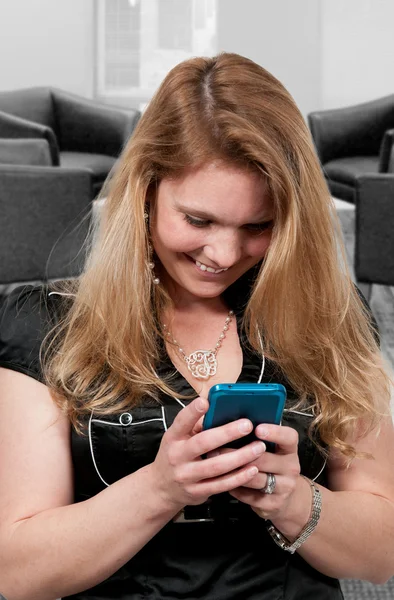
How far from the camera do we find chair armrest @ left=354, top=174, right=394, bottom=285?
3523 millimetres

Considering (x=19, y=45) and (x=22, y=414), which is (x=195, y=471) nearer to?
(x=22, y=414)

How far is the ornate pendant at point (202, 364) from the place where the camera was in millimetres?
1234

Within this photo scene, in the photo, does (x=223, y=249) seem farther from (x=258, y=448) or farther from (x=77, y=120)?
(x=77, y=120)

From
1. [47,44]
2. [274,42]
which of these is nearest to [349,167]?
[274,42]

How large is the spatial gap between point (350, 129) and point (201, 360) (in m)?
4.64

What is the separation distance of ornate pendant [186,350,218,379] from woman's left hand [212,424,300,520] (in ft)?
0.72

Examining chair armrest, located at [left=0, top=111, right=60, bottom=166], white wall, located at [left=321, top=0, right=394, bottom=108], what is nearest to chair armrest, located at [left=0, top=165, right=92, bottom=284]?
chair armrest, located at [left=0, top=111, right=60, bottom=166]

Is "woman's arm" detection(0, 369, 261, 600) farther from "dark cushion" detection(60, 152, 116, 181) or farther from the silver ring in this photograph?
"dark cushion" detection(60, 152, 116, 181)

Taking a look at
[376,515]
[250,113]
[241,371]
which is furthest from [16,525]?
[250,113]

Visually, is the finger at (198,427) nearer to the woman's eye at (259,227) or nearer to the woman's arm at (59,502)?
the woman's arm at (59,502)

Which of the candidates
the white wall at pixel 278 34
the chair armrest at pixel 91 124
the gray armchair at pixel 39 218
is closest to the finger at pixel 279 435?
the gray armchair at pixel 39 218

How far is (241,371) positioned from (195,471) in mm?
290

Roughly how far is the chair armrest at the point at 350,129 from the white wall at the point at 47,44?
2.23 meters

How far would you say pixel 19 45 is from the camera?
22.6ft
